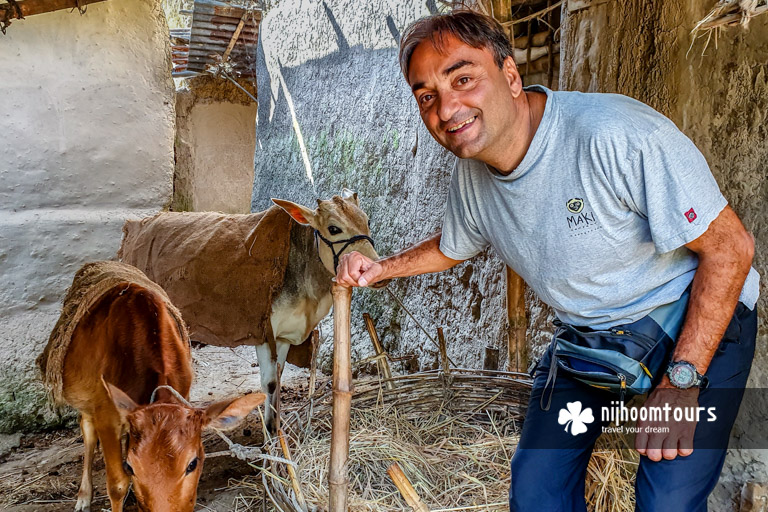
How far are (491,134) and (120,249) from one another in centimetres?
407

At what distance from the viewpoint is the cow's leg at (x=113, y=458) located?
3.03 m

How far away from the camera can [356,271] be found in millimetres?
2180

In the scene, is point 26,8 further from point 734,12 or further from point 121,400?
point 734,12

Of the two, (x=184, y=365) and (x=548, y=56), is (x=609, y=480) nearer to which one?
(x=184, y=365)

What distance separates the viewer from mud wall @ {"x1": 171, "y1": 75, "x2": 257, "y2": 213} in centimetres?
1198

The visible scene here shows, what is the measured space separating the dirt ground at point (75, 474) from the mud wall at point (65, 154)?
379 mm

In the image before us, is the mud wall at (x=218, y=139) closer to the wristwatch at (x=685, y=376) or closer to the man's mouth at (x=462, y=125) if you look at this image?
the man's mouth at (x=462, y=125)

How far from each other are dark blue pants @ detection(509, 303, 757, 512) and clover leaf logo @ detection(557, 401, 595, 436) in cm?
1

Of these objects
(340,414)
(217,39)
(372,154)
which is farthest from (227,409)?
(217,39)

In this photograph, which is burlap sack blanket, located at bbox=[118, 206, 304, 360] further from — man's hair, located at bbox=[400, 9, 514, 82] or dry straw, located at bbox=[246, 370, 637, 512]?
man's hair, located at bbox=[400, 9, 514, 82]

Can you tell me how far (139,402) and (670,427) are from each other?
2.22 metres

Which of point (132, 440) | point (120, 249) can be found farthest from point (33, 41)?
point (132, 440)

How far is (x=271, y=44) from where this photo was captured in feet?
29.0

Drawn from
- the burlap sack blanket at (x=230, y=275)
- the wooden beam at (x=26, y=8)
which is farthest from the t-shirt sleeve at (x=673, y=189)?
the wooden beam at (x=26, y=8)
